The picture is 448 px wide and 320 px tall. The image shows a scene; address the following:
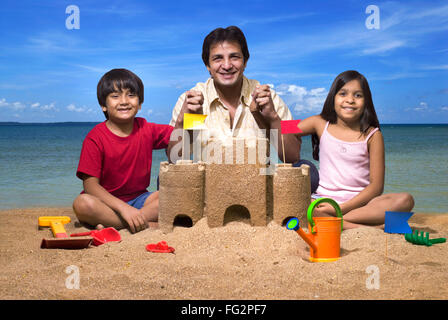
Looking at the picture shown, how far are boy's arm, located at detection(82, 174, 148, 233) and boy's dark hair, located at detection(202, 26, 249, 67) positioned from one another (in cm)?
144

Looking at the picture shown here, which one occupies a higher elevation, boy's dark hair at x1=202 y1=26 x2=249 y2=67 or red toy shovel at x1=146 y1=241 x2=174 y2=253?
boy's dark hair at x1=202 y1=26 x2=249 y2=67

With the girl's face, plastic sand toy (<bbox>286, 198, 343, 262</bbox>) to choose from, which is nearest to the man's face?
the girl's face

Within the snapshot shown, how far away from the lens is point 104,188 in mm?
4016

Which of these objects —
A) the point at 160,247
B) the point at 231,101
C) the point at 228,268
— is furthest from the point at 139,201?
the point at 228,268

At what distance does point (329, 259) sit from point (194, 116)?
1.40 meters

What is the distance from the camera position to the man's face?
3.72 meters

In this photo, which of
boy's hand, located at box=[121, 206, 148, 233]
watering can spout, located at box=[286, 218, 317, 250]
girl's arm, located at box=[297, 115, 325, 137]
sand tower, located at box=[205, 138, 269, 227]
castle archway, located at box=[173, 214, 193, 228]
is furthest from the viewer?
girl's arm, located at box=[297, 115, 325, 137]

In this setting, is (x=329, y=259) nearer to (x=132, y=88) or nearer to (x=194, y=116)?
(x=194, y=116)

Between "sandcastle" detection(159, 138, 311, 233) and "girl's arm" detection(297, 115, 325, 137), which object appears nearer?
"sandcastle" detection(159, 138, 311, 233)

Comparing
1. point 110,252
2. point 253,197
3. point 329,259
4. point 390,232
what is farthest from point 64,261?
point 390,232

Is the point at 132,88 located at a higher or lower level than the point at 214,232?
higher

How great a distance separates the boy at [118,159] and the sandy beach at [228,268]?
323mm

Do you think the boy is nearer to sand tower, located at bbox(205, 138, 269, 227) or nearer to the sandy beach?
the sandy beach

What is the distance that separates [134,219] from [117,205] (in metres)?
0.20
